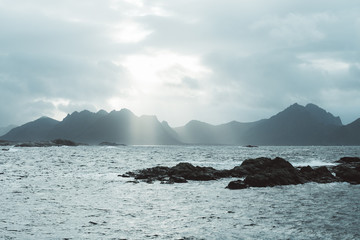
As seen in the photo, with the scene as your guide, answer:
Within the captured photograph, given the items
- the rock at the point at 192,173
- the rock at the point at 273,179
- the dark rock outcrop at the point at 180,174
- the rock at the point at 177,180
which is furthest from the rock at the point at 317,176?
the rock at the point at 177,180

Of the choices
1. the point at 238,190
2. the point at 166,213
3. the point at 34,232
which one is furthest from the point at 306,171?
the point at 34,232

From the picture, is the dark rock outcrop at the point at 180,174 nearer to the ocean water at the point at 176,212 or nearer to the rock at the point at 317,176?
the ocean water at the point at 176,212

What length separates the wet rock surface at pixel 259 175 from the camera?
44.8m

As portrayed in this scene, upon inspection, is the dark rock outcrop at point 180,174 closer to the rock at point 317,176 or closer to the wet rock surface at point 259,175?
the wet rock surface at point 259,175

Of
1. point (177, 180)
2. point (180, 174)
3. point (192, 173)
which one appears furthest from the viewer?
point (180, 174)

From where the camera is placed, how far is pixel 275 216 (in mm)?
25875

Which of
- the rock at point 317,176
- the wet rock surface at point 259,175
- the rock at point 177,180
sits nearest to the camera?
the wet rock surface at point 259,175

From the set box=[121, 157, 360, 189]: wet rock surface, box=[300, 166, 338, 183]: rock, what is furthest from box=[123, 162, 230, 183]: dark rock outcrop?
box=[300, 166, 338, 183]: rock

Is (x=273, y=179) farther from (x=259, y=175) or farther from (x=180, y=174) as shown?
(x=180, y=174)

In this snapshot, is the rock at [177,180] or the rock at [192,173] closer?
the rock at [177,180]

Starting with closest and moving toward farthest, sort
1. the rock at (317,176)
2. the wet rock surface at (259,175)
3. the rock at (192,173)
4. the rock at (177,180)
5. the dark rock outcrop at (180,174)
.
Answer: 1. the wet rock surface at (259,175)
2. the rock at (177,180)
3. the rock at (317,176)
4. the dark rock outcrop at (180,174)
5. the rock at (192,173)

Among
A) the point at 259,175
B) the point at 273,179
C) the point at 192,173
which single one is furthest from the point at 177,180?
the point at 273,179

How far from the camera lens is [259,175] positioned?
4525cm

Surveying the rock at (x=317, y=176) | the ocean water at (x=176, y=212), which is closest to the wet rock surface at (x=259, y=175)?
the rock at (x=317, y=176)
